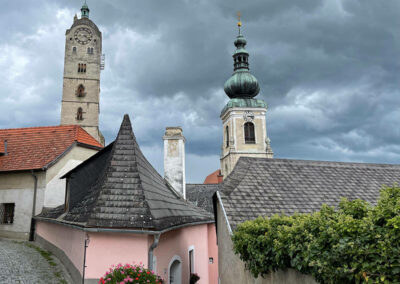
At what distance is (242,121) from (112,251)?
4212cm

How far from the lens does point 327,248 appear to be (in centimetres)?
398

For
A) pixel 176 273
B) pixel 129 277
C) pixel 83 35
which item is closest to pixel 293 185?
pixel 176 273

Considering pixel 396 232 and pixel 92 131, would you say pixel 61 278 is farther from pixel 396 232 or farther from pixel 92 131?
pixel 92 131

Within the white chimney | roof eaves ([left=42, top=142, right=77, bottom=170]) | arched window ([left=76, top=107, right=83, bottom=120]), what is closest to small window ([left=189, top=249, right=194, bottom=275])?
the white chimney

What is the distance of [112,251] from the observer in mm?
6852

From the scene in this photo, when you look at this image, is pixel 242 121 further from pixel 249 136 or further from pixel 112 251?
pixel 112 251

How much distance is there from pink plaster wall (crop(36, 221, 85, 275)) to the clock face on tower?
4030 cm

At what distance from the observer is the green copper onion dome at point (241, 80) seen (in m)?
49.2

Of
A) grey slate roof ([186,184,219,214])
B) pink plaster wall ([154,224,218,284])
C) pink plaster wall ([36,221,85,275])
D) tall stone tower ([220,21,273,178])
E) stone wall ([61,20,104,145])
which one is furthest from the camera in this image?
tall stone tower ([220,21,273,178])

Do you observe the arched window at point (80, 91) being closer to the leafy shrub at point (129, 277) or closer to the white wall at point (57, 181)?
the white wall at point (57, 181)

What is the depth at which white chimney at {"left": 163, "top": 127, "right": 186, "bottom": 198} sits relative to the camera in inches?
533

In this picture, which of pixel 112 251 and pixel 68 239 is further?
pixel 68 239

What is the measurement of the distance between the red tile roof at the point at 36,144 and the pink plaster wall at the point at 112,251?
9961 mm

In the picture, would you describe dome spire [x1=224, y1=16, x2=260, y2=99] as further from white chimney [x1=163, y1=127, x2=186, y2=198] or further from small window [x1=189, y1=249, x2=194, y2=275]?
small window [x1=189, y1=249, x2=194, y2=275]
